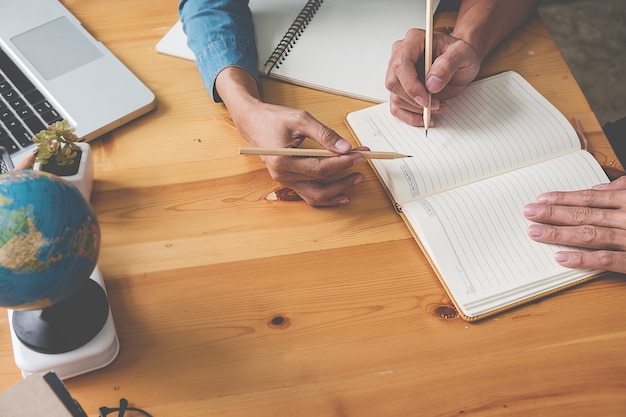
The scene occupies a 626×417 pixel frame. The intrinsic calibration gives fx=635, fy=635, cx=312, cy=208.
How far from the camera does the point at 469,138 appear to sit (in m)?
0.98

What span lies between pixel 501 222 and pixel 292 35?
0.50 metres

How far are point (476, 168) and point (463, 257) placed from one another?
157 millimetres

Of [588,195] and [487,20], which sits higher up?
[487,20]

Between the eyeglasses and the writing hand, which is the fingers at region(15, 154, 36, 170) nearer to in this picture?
the writing hand

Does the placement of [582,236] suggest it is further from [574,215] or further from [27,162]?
[27,162]

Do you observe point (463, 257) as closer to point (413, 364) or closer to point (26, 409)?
point (413, 364)

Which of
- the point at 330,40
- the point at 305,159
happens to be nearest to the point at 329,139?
the point at 305,159

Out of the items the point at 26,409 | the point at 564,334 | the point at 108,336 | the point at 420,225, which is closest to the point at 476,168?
the point at 420,225

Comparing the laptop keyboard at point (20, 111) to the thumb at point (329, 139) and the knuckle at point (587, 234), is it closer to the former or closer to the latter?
the thumb at point (329, 139)

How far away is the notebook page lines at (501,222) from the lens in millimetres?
848

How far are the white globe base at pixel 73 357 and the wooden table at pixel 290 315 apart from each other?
0.05 feet

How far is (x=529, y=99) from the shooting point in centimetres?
103

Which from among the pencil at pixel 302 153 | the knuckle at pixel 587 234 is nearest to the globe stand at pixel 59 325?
the pencil at pixel 302 153

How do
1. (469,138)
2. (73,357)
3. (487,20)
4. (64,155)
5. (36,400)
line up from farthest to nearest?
(487,20), (469,138), (64,155), (73,357), (36,400)
